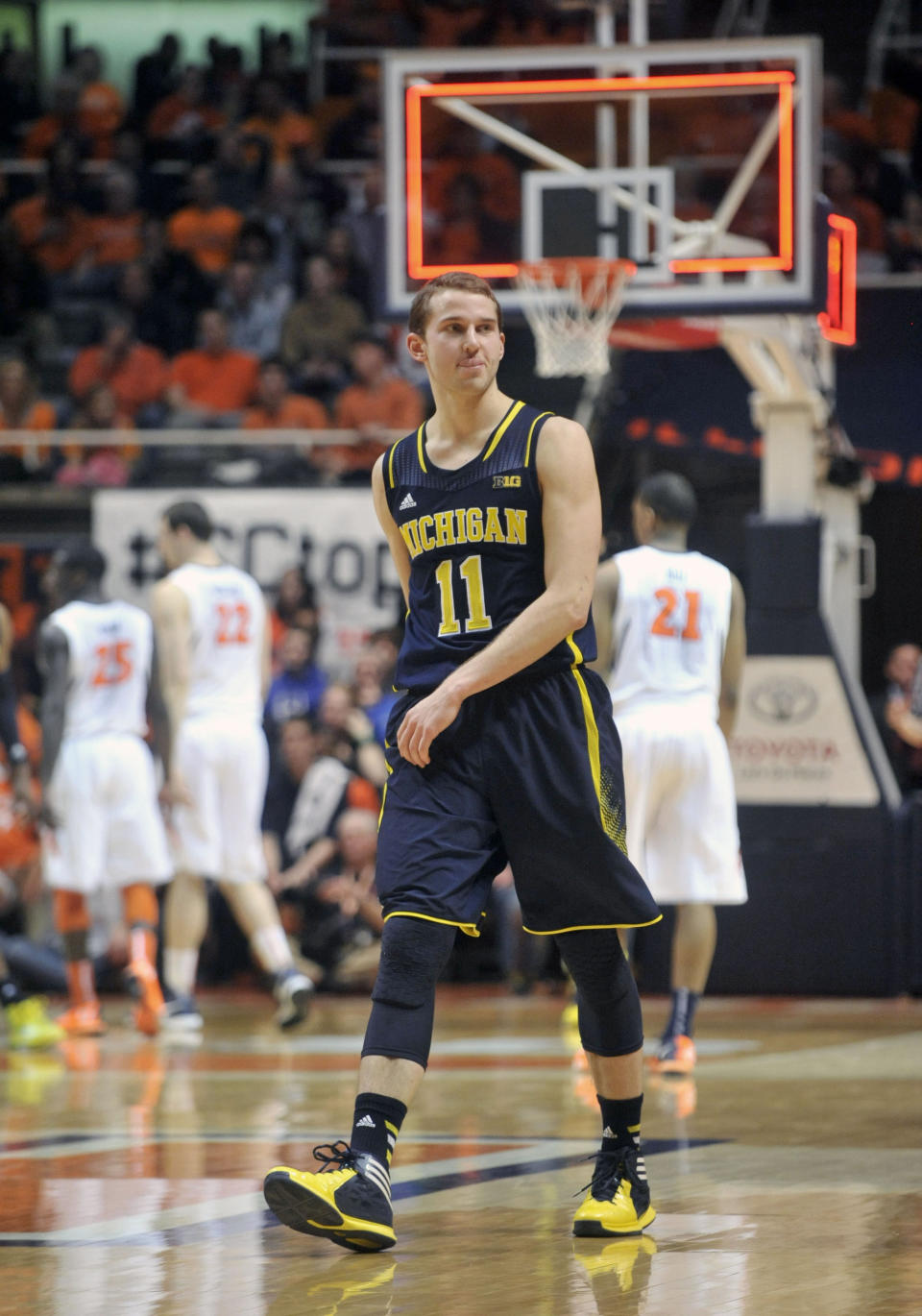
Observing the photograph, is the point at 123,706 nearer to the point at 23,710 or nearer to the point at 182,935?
the point at 182,935

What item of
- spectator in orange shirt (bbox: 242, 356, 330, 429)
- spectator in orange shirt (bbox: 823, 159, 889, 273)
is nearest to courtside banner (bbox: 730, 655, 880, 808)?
spectator in orange shirt (bbox: 823, 159, 889, 273)

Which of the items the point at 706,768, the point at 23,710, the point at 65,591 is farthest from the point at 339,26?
the point at 706,768

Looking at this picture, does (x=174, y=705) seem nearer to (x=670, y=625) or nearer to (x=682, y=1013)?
(x=670, y=625)

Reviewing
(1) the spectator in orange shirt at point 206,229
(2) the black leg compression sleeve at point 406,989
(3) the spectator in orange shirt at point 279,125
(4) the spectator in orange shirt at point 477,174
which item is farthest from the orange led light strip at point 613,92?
(3) the spectator in orange shirt at point 279,125

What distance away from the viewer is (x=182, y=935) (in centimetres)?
1024

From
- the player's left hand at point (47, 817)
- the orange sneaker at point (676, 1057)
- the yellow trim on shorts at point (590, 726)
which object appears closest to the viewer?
the yellow trim on shorts at point (590, 726)

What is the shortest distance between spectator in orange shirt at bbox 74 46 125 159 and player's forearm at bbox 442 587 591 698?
16199 millimetres

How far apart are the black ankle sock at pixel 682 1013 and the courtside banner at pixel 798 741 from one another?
3375 mm

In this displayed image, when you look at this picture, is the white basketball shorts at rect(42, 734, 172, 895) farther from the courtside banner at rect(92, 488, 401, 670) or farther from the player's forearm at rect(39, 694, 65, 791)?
the courtside banner at rect(92, 488, 401, 670)

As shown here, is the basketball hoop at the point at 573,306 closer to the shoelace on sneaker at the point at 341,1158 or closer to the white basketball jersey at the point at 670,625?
the white basketball jersey at the point at 670,625

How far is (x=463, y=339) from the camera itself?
4820 mm

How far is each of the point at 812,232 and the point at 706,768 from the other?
355 cm

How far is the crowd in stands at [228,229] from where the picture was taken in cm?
1574

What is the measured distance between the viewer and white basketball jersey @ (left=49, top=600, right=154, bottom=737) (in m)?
10.4
